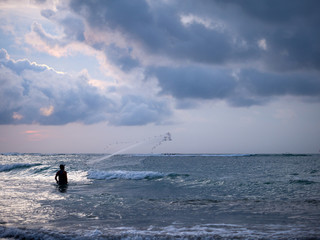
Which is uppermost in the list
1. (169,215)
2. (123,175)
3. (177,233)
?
(177,233)

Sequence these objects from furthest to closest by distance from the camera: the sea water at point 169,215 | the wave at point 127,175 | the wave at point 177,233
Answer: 1. the wave at point 127,175
2. the sea water at point 169,215
3. the wave at point 177,233

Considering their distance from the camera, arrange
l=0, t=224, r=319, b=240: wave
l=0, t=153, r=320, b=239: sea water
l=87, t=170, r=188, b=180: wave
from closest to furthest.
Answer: l=0, t=224, r=319, b=240: wave → l=0, t=153, r=320, b=239: sea water → l=87, t=170, r=188, b=180: wave

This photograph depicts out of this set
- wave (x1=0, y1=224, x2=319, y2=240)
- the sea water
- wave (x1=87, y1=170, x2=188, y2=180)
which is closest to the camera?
wave (x1=0, y1=224, x2=319, y2=240)

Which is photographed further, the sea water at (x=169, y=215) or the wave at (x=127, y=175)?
the wave at (x=127, y=175)

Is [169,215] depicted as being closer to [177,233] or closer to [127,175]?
[177,233]

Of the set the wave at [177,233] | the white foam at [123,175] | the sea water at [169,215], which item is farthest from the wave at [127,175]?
the wave at [177,233]

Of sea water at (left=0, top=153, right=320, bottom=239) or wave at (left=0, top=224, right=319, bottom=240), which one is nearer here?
wave at (left=0, top=224, right=319, bottom=240)

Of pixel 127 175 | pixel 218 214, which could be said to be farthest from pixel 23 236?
pixel 127 175

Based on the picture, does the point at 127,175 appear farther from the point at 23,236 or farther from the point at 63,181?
the point at 23,236

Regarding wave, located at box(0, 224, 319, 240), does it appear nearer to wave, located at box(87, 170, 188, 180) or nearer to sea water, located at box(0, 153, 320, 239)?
sea water, located at box(0, 153, 320, 239)

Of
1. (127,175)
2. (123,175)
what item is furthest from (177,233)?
(123,175)

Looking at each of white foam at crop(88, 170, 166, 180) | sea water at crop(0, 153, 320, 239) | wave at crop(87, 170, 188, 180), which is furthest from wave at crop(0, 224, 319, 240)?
white foam at crop(88, 170, 166, 180)

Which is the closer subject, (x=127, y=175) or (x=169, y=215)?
(x=169, y=215)

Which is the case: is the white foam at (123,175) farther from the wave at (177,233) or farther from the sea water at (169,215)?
the wave at (177,233)
